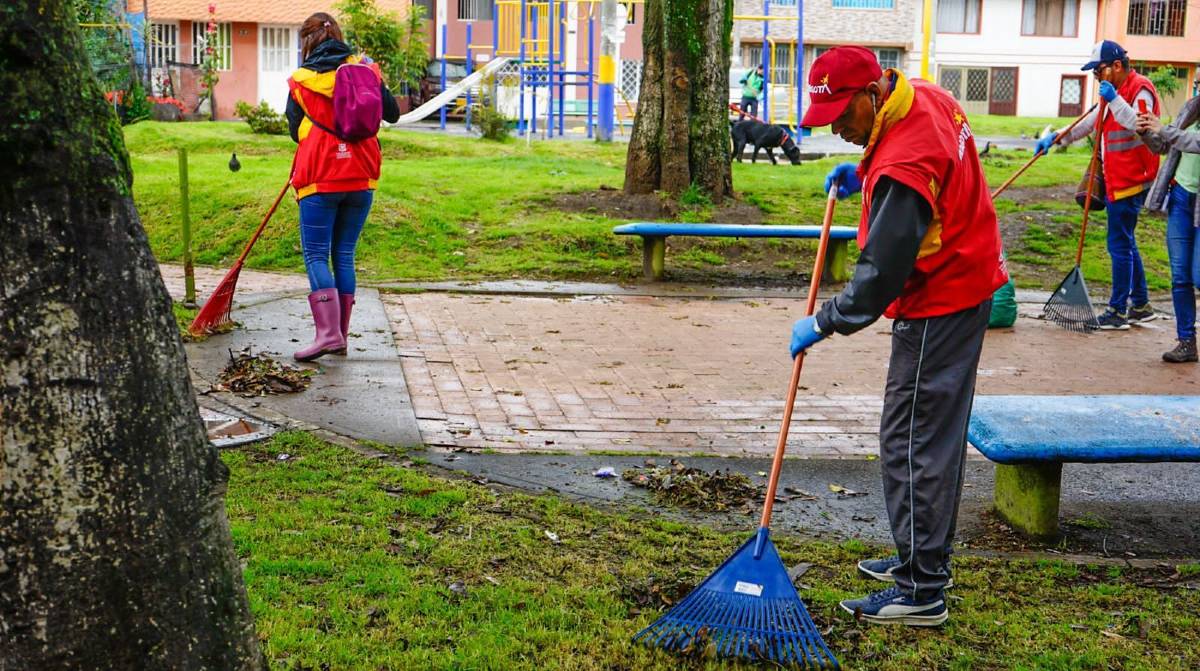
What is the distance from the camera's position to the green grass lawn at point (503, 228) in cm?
1173

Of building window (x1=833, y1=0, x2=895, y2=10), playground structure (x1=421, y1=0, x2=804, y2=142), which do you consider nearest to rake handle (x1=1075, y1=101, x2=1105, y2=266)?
playground structure (x1=421, y1=0, x2=804, y2=142)

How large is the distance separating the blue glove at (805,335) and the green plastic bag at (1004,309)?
564 centimetres

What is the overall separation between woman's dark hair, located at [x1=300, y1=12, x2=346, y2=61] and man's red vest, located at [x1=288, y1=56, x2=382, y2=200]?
0.44 feet

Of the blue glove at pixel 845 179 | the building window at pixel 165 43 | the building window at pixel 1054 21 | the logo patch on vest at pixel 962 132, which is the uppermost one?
the building window at pixel 1054 21

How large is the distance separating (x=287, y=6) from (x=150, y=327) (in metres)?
36.1

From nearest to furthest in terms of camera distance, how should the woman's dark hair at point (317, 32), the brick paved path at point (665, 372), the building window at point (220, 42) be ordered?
the brick paved path at point (665, 372) < the woman's dark hair at point (317, 32) < the building window at point (220, 42)

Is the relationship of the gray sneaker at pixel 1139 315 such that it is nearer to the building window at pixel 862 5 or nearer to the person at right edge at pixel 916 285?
the person at right edge at pixel 916 285

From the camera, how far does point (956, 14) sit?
48500 mm

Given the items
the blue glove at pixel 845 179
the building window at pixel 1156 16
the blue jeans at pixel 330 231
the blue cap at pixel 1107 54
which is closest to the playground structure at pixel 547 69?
the blue cap at pixel 1107 54

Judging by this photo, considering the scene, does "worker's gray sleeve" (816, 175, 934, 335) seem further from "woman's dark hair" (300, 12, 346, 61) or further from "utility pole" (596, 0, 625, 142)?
"utility pole" (596, 0, 625, 142)

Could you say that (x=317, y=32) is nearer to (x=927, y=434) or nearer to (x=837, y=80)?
(x=837, y=80)

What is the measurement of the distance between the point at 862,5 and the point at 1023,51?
6735 millimetres

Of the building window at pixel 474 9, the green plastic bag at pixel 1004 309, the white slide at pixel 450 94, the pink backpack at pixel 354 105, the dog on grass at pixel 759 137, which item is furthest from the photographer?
the building window at pixel 474 9

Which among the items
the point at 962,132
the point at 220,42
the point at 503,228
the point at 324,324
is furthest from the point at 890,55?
the point at 962,132
